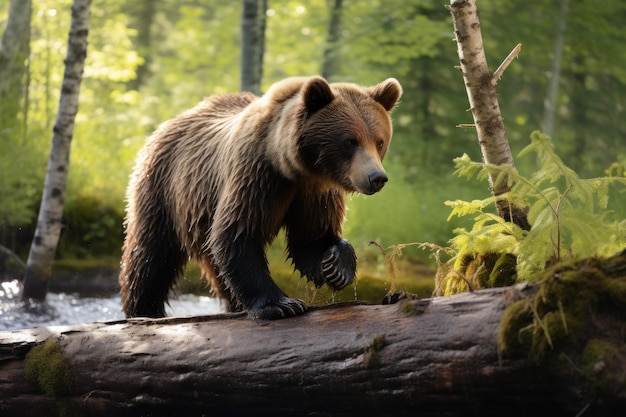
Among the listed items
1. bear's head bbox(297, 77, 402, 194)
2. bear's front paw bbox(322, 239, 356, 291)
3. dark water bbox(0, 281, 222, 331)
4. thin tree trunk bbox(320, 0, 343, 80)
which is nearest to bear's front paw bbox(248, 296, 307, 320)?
bear's front paw bbox(322, 239, 356, 291)

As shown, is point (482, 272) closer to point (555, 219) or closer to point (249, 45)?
point (555, 219)

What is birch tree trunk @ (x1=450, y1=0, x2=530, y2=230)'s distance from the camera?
5.49 metres

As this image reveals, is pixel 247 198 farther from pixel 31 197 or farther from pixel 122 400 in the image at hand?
pixel 31 197

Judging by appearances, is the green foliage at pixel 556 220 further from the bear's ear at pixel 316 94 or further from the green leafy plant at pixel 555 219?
the bear's ear at pixel 316 94

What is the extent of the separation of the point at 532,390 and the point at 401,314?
0.81m

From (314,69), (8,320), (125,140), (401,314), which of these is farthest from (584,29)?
(401,314)

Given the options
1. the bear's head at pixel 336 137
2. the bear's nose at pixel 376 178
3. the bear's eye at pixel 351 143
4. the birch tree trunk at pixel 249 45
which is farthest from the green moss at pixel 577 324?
the birch tree trunk at pixel 249 45

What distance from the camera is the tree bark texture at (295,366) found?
363cm

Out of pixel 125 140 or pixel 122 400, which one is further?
pixel 125 140

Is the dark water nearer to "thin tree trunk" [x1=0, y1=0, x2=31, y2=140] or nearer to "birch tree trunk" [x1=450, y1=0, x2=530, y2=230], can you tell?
"thin tree trunk" [x1=0, y1=0, x2=31, y2=140]

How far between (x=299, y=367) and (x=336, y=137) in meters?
1.64

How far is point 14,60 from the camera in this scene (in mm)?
12391

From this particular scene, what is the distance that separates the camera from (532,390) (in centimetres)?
350

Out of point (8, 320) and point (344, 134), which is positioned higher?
point (344, 134)
